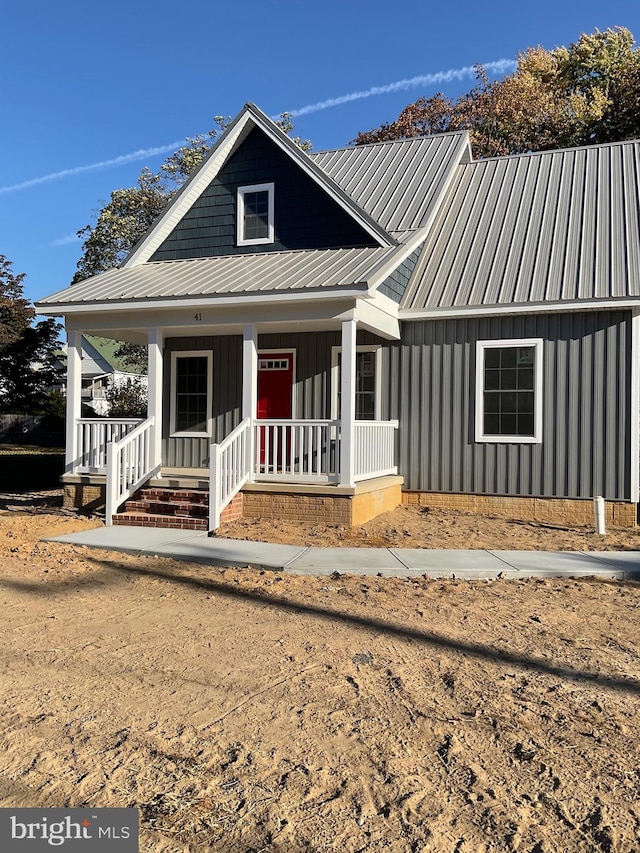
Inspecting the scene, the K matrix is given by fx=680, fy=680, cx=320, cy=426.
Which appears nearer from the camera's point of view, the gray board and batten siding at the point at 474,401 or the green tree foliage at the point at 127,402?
the gray board and batten siding at the point at 474,401

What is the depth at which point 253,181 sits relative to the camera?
1354 centimetres

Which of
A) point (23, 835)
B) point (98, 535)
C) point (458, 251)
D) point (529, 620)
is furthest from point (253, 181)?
point (23, 835)

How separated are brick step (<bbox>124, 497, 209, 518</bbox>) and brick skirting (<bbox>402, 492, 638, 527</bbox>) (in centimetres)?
441

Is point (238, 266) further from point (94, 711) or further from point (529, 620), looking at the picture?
point (94, 711)

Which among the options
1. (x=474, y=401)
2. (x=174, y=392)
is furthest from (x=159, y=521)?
(x=474, y=401)

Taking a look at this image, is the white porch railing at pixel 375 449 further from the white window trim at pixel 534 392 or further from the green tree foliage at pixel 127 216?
the green tree foliage at pixel 127 216

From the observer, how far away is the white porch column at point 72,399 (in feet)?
40.1

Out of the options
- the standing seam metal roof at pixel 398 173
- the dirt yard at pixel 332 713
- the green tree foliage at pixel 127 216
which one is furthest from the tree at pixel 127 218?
the dirt yard at pixel 332 713

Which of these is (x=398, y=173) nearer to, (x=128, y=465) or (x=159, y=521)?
(x=128, y=465)

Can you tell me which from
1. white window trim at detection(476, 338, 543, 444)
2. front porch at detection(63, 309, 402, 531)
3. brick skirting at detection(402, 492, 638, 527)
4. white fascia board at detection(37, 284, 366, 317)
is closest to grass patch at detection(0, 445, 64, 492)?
front porch at detection(63, 309, 402, 531)

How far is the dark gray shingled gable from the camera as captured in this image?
42.1 ft

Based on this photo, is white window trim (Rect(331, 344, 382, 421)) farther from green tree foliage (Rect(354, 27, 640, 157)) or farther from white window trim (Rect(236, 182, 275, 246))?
green tree foliage (Rect(354, 27, 640, 157))

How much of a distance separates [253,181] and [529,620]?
10.5 meters

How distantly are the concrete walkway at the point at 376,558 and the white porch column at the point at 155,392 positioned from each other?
7.90 ft
